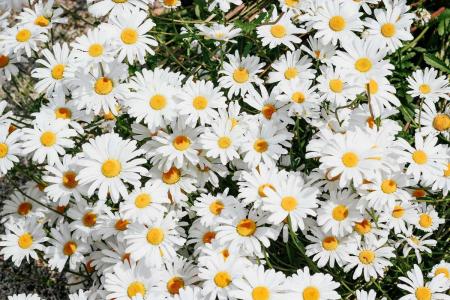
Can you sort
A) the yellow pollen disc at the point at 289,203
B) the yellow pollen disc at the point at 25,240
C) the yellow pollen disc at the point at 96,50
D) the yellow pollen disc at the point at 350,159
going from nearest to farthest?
the yellow pollen disc at the point at 350,159
the yellow pollen disc at the point at 289,203
the yellow pollen disc at the point at 96,50
the yellow pollen disc at the point at 25,240

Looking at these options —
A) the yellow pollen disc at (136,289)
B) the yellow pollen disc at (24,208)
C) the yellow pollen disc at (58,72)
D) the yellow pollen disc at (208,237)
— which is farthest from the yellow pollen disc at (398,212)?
the yellow pollen disc at (24,208)

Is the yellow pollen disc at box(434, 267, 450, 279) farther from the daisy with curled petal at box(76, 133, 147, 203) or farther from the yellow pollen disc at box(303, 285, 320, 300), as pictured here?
the daisy with curled petal at box(76, 133, 147, 203)

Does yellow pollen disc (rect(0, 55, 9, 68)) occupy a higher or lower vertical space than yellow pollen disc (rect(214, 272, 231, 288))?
higher

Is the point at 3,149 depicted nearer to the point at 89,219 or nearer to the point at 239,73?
the point at 89,219

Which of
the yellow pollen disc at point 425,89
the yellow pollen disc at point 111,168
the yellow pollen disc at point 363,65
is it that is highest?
the yellow pollen disc at point 425,89

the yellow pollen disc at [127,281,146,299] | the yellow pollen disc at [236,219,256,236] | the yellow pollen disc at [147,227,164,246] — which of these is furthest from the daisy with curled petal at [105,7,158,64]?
the yellow pollen disc at [127,281,146,299]

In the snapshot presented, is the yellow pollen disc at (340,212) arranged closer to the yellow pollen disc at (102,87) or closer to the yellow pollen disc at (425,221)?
the yellow pollen disc at (425,221)

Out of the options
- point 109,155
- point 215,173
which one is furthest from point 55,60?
point 215,173
